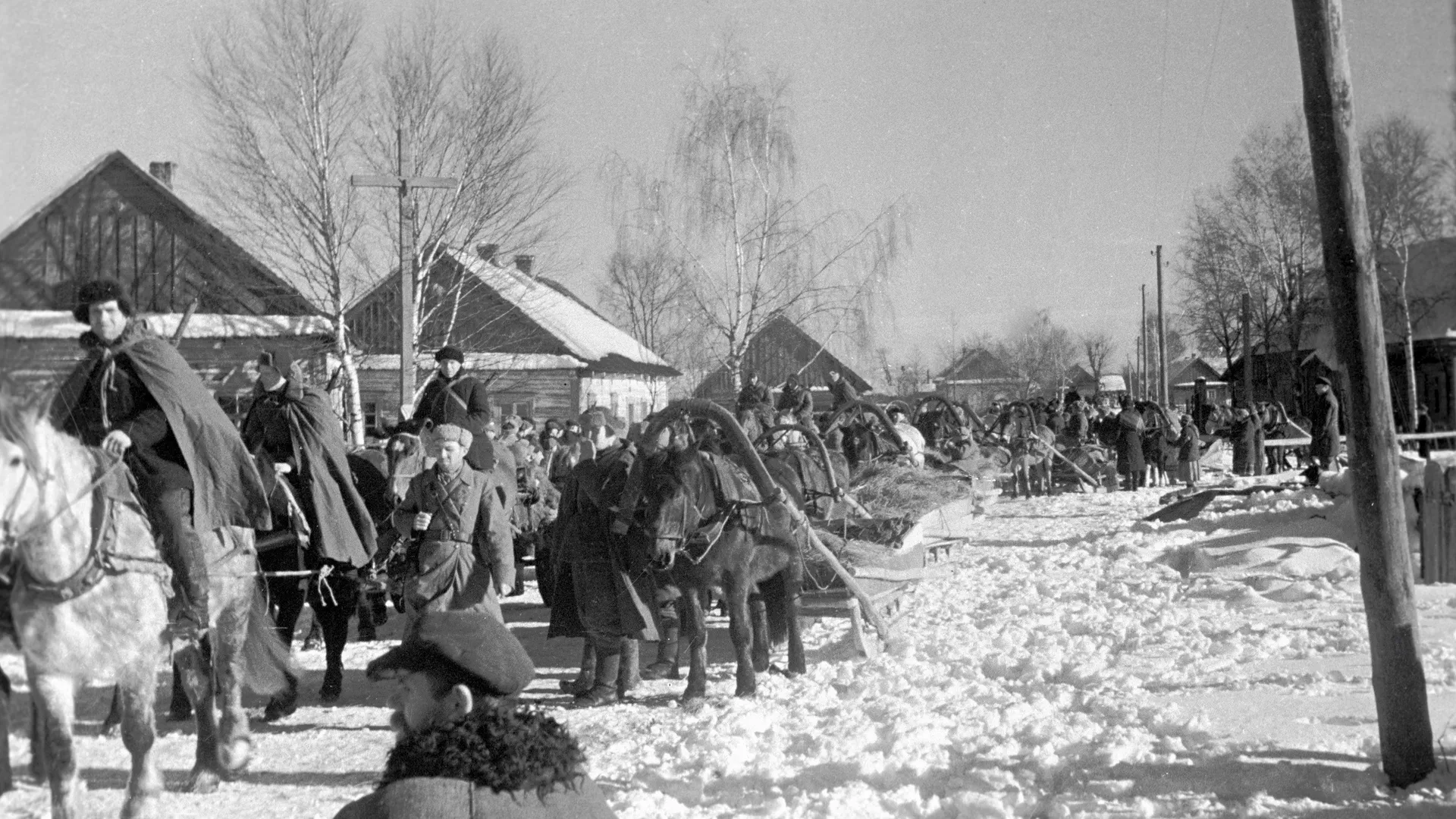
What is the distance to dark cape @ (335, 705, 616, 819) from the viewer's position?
2.20 meters

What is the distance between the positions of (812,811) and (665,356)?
Answer: 97.7 ft

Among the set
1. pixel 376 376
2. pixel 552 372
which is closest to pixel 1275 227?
pixel 376 376

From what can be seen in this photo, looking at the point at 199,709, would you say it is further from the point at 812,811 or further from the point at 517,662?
the point at 517,662

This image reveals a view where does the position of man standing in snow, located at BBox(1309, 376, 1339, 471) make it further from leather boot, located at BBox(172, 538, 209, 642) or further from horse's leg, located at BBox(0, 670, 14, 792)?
horse's leg, located at BBox(0, 670, 14, 792)

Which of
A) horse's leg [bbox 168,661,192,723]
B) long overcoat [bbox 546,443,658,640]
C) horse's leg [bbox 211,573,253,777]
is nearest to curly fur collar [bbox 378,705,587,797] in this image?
horse's leg [bbox 211,573,253,777]

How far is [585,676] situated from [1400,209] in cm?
543

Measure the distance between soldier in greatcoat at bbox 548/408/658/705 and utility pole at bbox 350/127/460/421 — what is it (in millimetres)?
2276

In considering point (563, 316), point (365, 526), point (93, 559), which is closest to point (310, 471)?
point (365, 526)

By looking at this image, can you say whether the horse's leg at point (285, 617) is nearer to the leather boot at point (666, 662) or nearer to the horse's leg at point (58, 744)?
the leather boot at point (666, 662)

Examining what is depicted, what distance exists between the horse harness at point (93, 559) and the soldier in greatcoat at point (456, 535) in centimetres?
291

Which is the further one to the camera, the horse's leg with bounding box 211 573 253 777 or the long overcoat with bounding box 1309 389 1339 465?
the long overcoat with bounding box 1309 389 1339 465

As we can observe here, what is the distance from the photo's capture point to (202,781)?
5168 mm

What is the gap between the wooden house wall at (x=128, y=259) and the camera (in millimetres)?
2164

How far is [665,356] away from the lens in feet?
113
